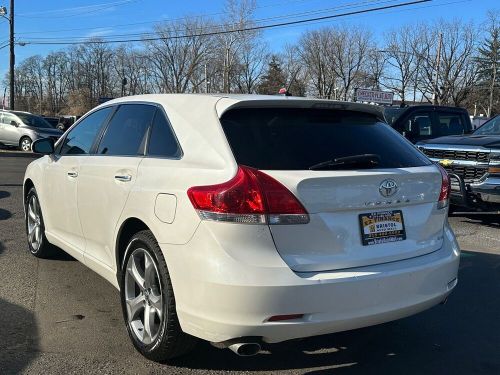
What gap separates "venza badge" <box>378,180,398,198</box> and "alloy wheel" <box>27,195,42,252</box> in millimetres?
3685

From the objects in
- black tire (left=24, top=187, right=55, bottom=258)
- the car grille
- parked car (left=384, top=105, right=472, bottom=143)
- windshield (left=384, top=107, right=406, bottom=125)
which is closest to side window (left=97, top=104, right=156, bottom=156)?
black tire (left=24, top=187, right=55, bottom=258)

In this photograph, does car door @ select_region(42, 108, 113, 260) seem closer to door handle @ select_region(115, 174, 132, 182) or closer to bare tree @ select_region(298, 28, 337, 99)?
door handle @ select_region(115, 174, 132, 182)

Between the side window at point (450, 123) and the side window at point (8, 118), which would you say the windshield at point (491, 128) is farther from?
the side window at point (8, 118)

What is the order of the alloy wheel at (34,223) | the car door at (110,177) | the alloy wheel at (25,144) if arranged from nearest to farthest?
the car door at (110,177)
the alloy wheel at (34,223)
the alloy wheel at (25,144)

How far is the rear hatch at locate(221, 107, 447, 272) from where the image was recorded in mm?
2924

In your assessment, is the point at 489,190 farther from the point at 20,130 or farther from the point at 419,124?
the point at 20,130

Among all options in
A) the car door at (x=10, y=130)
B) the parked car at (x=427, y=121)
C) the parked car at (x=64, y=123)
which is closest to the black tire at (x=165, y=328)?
the parked car at (x=427, y=121)

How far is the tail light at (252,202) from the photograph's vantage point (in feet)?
9.36

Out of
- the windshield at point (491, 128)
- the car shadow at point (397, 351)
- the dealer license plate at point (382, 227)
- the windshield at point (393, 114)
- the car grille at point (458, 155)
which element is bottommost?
the car shadow at point (397, 351)

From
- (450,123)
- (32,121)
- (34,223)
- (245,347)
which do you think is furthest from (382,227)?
(32,121)

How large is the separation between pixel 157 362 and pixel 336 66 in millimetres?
70511

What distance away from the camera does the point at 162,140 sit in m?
3.58

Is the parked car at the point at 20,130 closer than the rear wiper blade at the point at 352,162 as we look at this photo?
No

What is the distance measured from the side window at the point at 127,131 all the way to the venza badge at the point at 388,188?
1637mm
